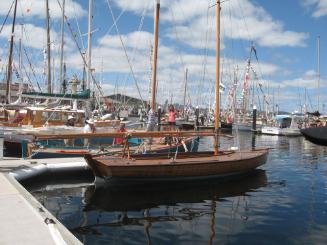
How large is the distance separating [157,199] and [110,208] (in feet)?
5.94

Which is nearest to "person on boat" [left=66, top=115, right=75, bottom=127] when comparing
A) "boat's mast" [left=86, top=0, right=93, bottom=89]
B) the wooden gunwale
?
"boat's mast" [left=86, top=0, right=93, bottom=89]

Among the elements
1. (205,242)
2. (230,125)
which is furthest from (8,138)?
(230,125)

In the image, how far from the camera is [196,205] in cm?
1259

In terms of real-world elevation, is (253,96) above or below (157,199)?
above

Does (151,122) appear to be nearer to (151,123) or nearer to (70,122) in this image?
(151,123)

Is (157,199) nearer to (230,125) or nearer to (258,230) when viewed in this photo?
(258,230)

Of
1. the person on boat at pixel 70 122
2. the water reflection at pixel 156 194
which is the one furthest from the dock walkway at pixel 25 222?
the person on boat at pixel 70 122

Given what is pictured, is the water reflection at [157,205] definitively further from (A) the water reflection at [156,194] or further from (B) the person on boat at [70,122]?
(B) the person on boat at [70,122]

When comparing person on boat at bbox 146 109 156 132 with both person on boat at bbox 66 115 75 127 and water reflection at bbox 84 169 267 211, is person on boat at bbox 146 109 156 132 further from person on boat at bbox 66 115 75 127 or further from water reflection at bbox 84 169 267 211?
person on boat at bbox 66 115 75 127

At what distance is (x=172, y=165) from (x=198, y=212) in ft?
10.1

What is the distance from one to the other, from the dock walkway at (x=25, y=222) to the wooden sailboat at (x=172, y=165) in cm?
382

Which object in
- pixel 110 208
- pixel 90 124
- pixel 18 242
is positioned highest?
pixel 90 124

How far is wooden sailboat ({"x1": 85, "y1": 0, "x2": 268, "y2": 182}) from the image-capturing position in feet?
45.6

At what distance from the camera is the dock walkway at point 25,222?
6570mm
